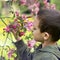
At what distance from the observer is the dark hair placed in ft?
9.54

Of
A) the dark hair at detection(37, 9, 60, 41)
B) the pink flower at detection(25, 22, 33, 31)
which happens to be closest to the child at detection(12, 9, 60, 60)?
the dark hair at detection(37, 9, 60, 41)

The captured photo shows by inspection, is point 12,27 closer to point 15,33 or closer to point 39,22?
point 15,33

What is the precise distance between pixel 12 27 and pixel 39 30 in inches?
22.3

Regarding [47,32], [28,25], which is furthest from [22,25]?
[47,32]

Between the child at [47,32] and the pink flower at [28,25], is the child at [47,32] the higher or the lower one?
the higher one

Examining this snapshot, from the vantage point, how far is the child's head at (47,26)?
2910 millimetres

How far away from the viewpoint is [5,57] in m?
4.07

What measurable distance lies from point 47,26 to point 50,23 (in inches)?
1.5

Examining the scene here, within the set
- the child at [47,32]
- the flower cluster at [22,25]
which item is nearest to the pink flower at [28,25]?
the flower cluster at [22,25]

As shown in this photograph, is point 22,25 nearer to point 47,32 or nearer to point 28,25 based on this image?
point 28,25

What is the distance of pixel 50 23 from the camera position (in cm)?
290

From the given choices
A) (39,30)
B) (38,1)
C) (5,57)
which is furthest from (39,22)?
(5,57)

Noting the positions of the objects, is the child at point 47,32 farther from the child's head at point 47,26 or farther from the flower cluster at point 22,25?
the flower cluster at point 22,25

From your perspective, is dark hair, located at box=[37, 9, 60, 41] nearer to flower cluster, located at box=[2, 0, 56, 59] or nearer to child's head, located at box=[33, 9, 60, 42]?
Answer: child's head, located at box=[33, 9, 60, 42]
